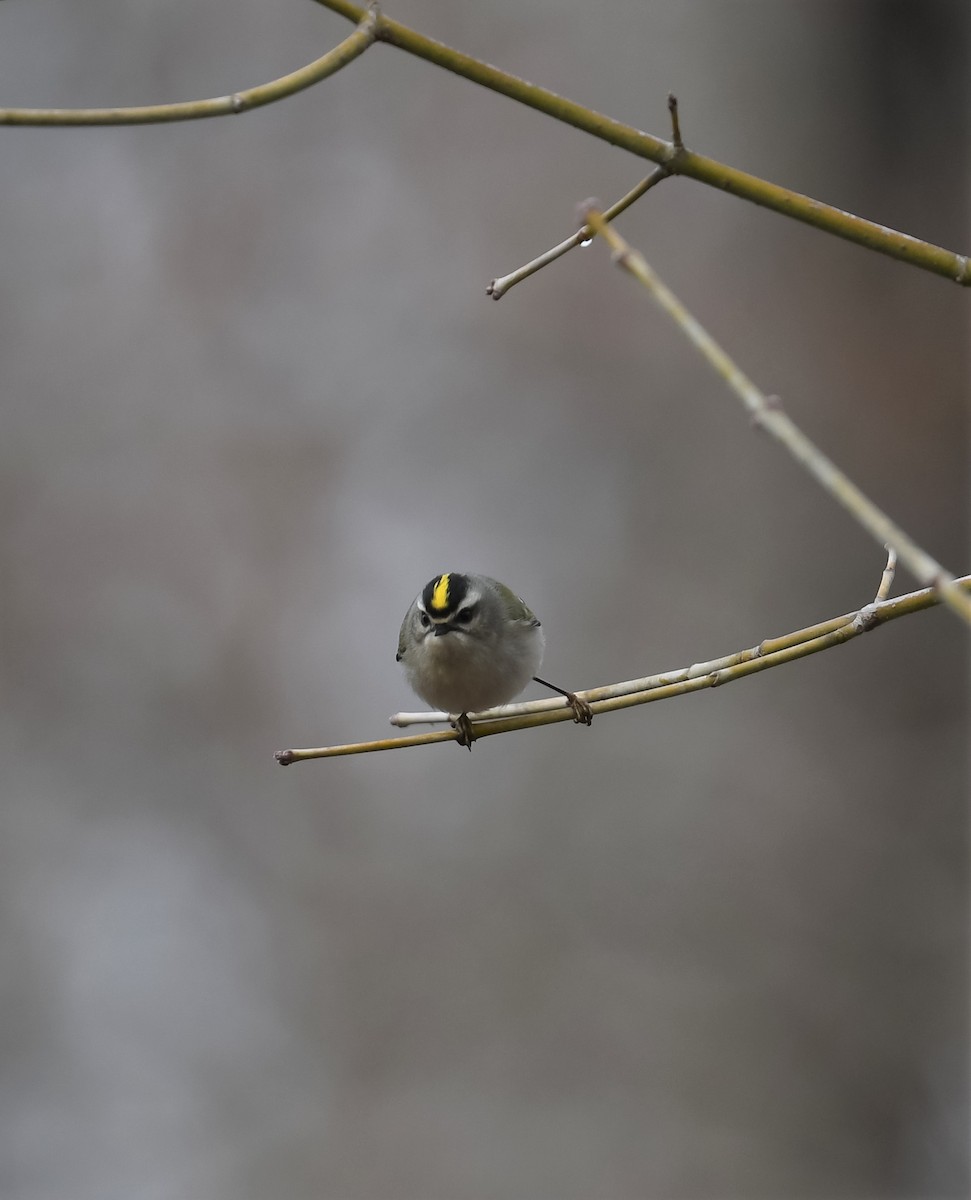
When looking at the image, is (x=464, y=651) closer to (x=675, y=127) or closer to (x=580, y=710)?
(x=580, y=710)

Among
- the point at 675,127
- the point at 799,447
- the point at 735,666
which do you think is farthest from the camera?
the point at 735,666

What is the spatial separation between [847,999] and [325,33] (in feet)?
14.1

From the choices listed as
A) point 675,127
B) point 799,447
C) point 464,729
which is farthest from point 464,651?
point 799,447

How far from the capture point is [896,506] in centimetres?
487

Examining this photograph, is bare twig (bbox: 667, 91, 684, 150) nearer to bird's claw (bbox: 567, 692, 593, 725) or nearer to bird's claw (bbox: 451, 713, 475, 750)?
bird's claw (bbox: 567, 692, 593, 725)

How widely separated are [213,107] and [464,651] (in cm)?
189

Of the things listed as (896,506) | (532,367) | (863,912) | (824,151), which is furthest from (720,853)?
(824,151)

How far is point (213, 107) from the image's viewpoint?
3.92 ft

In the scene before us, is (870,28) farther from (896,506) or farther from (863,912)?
(863,912)

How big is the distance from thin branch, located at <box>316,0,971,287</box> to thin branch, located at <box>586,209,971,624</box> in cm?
28

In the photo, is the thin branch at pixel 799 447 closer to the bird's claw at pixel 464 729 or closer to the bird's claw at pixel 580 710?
the bird's claw at pixel 580 710

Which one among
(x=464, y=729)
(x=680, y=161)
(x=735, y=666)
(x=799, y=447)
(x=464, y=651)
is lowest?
(x=799, y=447)

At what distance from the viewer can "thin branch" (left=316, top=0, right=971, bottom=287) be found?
120cm

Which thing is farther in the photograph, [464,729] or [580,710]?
[464,729]
